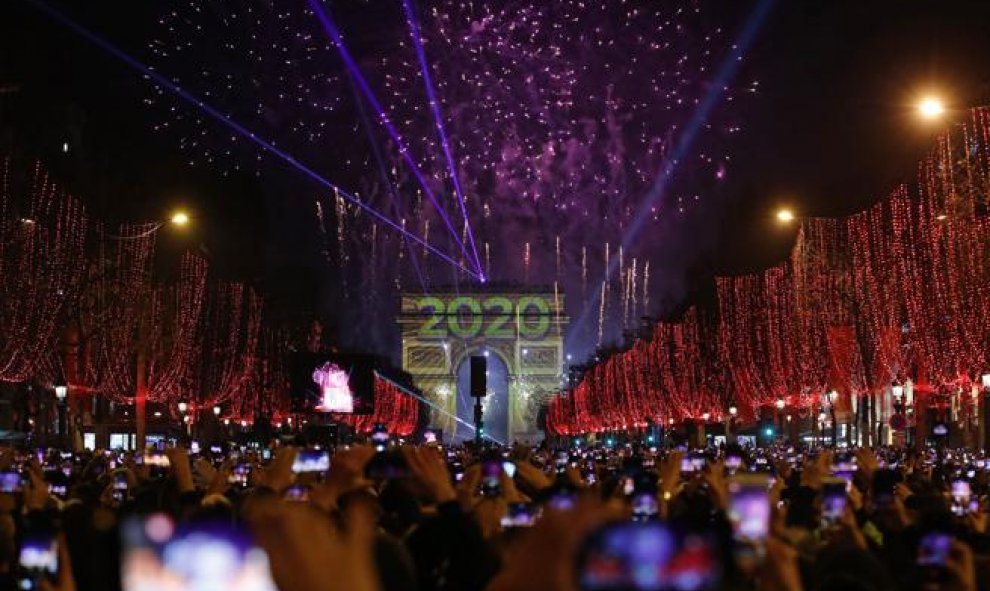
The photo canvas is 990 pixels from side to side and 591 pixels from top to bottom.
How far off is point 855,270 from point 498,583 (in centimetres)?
5073

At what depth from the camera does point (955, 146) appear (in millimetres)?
43938

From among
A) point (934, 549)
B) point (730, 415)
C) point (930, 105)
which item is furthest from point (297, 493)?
point (730, 415)

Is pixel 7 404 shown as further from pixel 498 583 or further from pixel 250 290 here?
pixel 498 583

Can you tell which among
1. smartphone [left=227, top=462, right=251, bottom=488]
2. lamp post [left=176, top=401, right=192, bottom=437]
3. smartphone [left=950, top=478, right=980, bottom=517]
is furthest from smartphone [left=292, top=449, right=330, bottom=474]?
lamp post [left=176, top=401, right=192, bottom=437]

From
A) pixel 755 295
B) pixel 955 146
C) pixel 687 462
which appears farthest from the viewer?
pixel 755 295

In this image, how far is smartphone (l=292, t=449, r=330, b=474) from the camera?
17531 mm

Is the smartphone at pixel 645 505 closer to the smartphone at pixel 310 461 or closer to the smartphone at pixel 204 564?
the smartphone at pixel 310 461

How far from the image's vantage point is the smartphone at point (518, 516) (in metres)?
11.8

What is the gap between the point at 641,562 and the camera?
151 inches

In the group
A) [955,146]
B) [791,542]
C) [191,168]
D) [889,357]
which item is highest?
[191,168]

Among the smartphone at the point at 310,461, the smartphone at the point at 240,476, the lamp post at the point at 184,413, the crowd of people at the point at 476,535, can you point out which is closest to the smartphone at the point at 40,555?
the crowd of people at the point at 476,535

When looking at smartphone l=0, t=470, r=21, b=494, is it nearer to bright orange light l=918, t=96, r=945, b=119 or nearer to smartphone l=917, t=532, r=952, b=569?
smartphone l=917, t=532, r=952, b=569

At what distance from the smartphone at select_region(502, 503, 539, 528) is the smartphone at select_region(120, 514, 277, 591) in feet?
20.9

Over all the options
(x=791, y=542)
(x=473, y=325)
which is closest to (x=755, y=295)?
(x=791, y=542)
